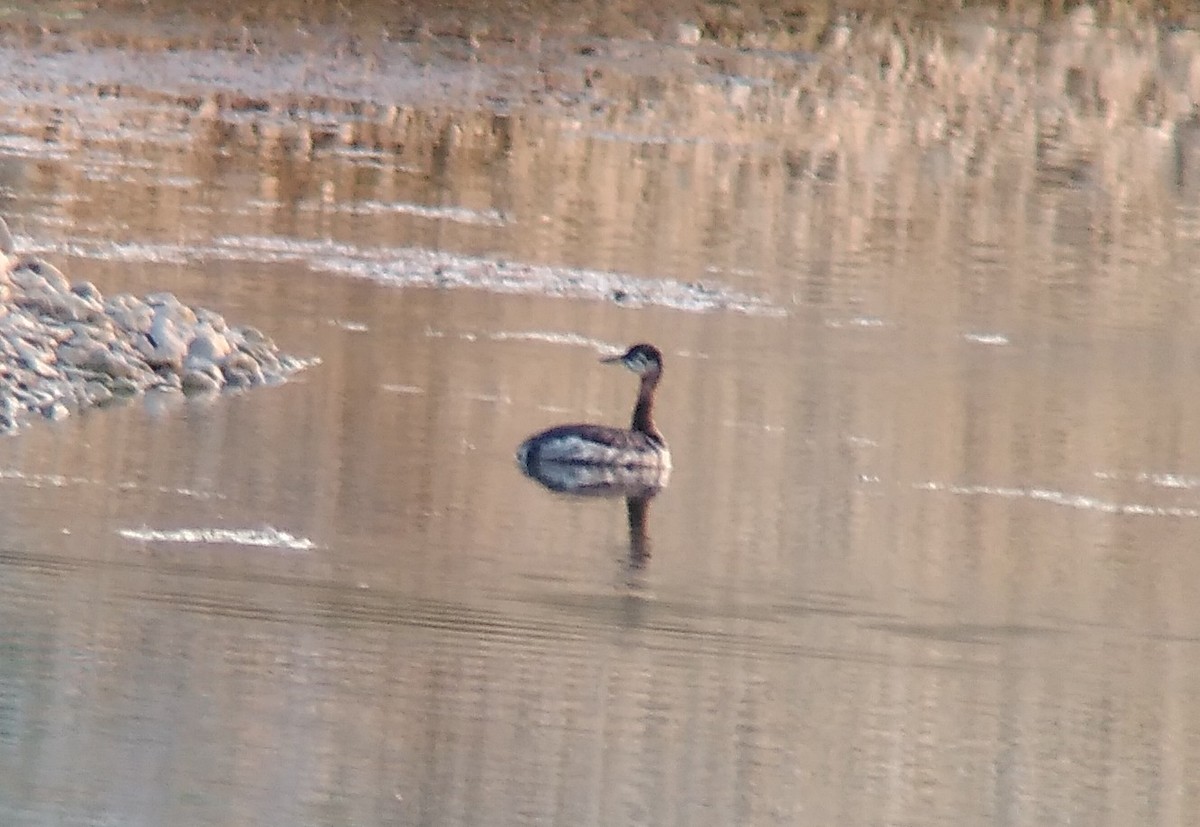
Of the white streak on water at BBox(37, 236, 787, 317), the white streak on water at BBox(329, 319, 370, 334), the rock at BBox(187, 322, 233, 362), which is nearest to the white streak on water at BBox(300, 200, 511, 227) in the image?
the white streak on water at BBox(37, 236, 787, 317)

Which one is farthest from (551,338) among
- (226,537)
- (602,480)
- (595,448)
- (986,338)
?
(226,537)

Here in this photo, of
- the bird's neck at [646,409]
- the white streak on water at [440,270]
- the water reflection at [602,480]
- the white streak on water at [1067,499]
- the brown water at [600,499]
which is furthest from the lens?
the white streak on water at [440,270]

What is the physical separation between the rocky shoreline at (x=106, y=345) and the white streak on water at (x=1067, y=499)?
3520mm

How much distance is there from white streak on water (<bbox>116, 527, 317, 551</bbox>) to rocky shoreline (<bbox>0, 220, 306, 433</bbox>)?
2810 millimetres

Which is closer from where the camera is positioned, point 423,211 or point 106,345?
point 106,345

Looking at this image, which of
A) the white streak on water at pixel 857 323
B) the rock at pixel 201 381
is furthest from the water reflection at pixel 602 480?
the white streak on water at pixel 857 323

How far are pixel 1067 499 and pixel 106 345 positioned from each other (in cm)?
454

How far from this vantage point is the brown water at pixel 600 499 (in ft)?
27.4

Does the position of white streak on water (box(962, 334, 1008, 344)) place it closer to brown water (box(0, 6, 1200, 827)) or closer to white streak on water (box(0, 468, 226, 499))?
brown water (box(0, 6, 1200, 827))

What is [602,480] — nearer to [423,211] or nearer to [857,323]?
[857,323]

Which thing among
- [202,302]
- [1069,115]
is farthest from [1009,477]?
[1069,115]

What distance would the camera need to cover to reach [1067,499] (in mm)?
13219

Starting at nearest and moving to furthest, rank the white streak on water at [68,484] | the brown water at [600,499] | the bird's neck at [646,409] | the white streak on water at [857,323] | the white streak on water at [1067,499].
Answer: the brown water at [600,499], the white streak on water at [68,484], the white streak on water at [1067,499], the bird's neck at [646,409], the white streak on water at [857,323]

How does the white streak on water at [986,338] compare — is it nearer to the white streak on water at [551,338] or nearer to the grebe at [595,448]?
the white streak on water at [551,338]
